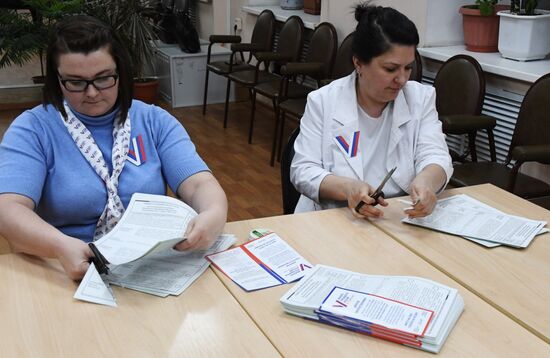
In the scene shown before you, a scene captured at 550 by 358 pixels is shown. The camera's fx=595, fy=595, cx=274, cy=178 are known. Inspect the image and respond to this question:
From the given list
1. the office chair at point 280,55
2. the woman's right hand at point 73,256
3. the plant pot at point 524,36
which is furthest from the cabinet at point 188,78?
the woman's right hand at point 73,256

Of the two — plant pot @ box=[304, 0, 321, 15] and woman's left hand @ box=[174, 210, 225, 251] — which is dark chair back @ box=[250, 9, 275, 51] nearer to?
plant pot @ box=[304, 0, 321, 15]

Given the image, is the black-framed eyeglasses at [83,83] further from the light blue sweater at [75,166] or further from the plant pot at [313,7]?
the plant pot at [313,7]

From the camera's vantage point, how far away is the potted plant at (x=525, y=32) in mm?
2994

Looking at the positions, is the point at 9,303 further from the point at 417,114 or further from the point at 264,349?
the point at 417,114

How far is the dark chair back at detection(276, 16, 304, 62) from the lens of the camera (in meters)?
4.52

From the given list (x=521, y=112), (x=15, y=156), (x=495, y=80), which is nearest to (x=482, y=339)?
(x=15, y=156)

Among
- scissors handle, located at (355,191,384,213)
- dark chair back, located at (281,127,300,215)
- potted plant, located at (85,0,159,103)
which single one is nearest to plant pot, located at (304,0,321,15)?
potted plant, located at (85,0,159,103)

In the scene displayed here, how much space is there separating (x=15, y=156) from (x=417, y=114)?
1263mm

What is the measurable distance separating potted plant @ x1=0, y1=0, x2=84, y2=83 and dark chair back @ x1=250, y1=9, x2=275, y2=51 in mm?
1450

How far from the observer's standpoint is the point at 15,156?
1521mm

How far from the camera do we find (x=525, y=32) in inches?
119

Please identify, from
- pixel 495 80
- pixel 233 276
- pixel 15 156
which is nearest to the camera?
pixel 233 276

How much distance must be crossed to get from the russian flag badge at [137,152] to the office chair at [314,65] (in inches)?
93.3

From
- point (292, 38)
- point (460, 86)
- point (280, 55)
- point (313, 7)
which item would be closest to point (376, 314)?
point (460, 86)
